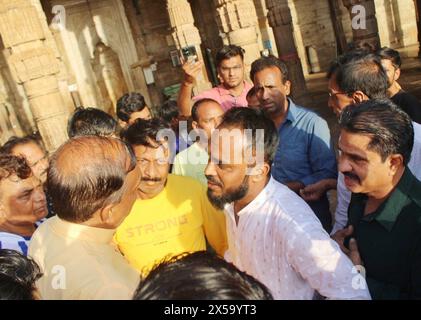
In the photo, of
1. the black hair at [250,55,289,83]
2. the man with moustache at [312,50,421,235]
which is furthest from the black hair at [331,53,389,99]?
the black hair at [250,55,289,83]

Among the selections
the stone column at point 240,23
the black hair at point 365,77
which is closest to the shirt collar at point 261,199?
the black hair at point 365,77

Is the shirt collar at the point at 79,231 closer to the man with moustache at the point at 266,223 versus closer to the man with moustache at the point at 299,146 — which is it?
the man with moustache at the point at 266,223

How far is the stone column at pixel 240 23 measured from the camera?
698 cm

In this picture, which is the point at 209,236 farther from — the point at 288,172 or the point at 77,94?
the point at 77,94

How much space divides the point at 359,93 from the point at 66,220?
1877 millimetres

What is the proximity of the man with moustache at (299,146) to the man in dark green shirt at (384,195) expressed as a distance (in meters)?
0.88

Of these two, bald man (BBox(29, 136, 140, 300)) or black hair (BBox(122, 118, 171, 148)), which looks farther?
black hair (BBox(122, 118, 171, 148))

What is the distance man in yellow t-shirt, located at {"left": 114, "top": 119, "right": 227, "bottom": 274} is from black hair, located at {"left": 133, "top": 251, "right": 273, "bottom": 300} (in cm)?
121

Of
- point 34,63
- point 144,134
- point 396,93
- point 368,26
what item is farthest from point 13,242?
point 368,26

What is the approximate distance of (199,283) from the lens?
0.82 m

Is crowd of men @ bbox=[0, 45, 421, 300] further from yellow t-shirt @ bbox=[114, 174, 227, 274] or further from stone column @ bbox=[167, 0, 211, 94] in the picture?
stone column @ bbox=[167, 0, 211, 94]

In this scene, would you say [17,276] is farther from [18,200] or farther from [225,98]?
[225,98]

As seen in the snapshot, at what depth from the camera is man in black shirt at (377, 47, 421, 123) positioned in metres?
2.67

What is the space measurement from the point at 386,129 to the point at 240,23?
6056 mm
